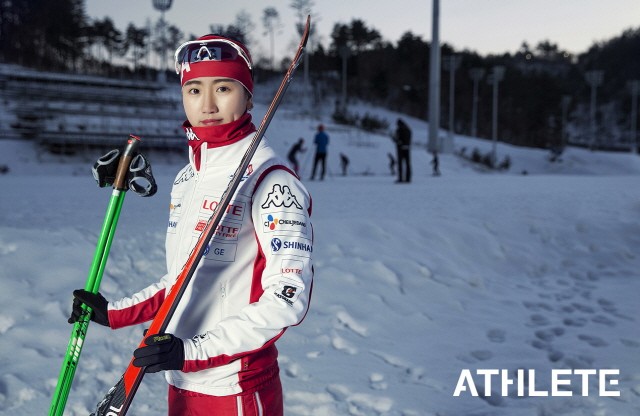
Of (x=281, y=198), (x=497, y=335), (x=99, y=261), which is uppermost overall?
(x=281, y=198)

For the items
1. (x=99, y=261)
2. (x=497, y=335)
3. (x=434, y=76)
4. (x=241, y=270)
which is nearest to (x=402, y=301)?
(x=497, y=335)

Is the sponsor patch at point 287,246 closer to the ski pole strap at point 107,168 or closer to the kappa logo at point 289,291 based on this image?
the kappa logo at point 289,291

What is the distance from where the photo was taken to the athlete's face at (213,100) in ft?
5.46

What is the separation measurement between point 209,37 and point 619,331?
5.00 metres

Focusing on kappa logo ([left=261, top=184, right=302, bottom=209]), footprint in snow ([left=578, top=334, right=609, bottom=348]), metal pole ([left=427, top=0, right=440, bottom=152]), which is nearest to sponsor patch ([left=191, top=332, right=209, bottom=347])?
kappa logo ([left=261, top=184, right=302, bottom=209])

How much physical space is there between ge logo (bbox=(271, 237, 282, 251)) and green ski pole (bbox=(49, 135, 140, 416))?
639 mm

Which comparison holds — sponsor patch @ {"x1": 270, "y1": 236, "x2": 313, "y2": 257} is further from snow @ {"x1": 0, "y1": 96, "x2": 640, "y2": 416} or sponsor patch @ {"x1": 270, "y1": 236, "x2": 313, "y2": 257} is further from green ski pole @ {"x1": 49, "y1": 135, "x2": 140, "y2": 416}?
snow @ {"x1": 0, "y1": 96, "x2": 640, "y2": 416}

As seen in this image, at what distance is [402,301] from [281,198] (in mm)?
4506

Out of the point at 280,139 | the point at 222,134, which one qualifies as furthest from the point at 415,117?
the point at 222,134

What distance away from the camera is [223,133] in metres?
1.67

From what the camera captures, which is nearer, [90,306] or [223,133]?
[223,133]

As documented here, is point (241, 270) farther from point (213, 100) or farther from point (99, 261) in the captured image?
point (99, 261)

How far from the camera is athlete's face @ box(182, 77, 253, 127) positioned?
1.66 meters

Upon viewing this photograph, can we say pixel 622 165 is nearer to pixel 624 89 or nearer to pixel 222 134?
pixel 222 134
